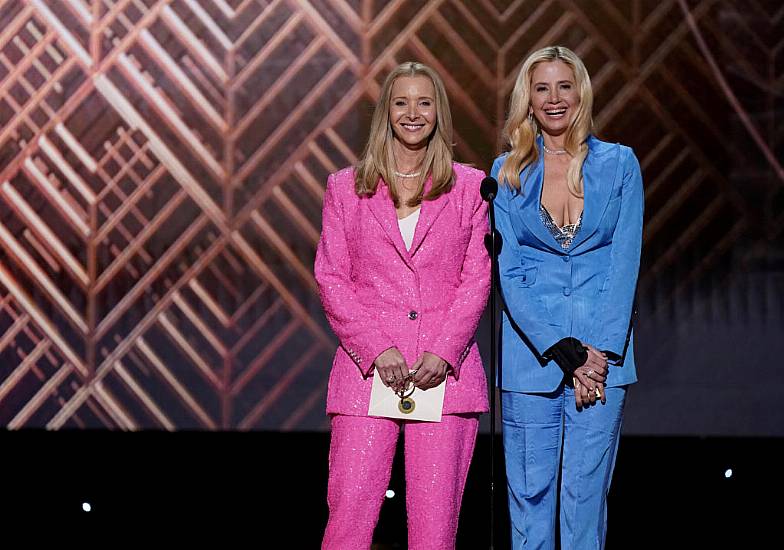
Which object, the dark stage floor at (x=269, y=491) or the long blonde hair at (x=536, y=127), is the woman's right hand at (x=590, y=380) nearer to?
the long blonde hair at (x=536, y=127)

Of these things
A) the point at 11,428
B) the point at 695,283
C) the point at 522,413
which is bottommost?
the point at 522,413

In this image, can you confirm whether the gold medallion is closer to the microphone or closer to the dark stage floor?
the microphone

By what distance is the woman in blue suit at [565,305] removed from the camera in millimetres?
2412

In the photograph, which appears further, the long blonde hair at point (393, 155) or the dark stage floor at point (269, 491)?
the dark stage floor at point (269, 491)

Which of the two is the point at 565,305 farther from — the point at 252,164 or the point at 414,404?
the point at 252,164

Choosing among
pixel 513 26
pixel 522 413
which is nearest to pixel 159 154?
pixel 513 26

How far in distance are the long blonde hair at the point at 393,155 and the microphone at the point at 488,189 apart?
0.12 meters

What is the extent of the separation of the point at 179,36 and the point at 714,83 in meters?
2.13

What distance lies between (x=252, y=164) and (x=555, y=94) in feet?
7.14

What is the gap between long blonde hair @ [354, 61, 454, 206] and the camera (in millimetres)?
2490

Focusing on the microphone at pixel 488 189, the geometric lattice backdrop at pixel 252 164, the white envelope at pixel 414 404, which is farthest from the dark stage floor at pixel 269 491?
the microphone at pixel 488 189

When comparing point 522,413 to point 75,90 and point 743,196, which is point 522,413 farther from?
point 75,90

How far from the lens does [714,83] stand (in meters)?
4.33

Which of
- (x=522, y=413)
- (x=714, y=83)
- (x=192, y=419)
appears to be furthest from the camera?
(x=192, y=419)
